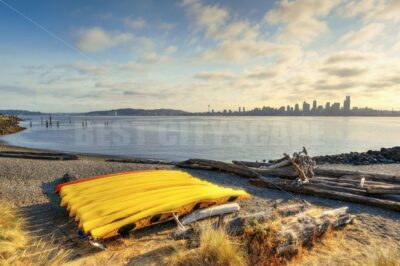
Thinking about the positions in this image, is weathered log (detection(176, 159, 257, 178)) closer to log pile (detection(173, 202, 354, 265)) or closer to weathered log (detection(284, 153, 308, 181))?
weathered log (detection(284, 153, 308, 181))

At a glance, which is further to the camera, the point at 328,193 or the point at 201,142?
the point at 201,142

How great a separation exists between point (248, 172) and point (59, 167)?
386 inches

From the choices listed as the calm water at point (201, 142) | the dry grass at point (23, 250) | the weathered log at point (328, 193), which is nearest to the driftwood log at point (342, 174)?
the weathered log at point (328, 193)

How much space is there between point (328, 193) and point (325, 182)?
110 cm

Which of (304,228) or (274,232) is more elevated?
(274,232)

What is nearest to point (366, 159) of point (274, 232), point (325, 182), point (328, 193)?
point (325, 182)

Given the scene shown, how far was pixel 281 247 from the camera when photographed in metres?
5.21

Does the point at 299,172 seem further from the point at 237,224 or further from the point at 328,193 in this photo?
the point at 237,224

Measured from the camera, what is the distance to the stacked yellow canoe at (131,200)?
237 inches

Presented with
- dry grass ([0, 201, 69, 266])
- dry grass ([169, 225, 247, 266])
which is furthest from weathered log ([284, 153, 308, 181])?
dry grass ([0, 201, 69, 266])

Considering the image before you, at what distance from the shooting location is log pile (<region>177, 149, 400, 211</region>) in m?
9.48

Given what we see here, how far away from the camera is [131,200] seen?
23.0 feet

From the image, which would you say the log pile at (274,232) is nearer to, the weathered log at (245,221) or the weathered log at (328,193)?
the weathered log at (245,221)

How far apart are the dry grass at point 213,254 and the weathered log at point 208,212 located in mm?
1509
